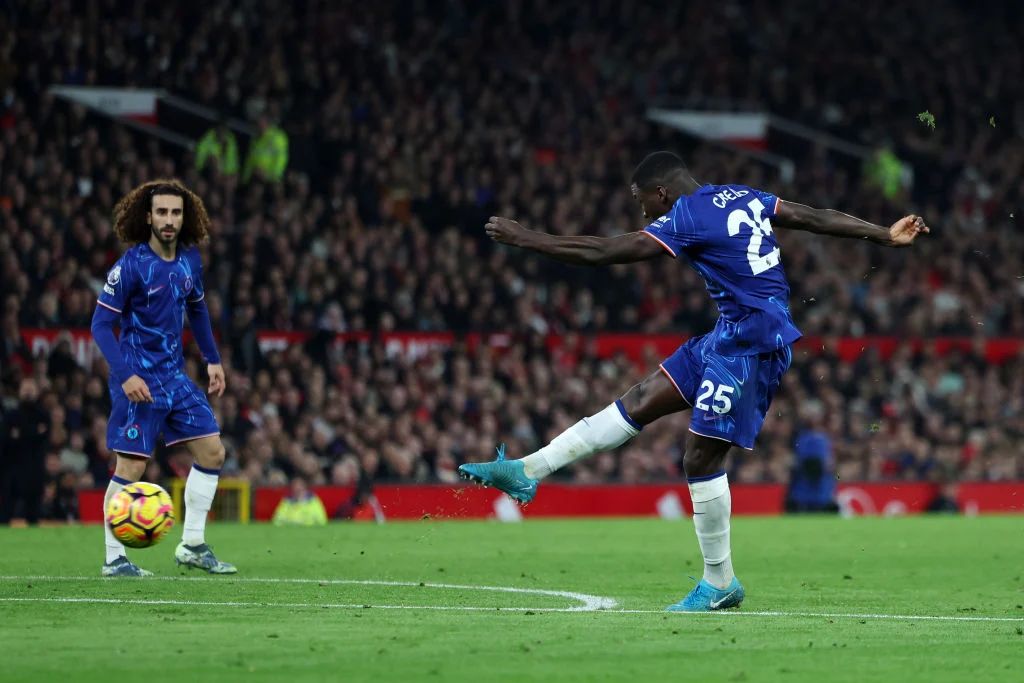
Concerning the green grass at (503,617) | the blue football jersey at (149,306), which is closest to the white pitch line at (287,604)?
the green grass at (503,617)

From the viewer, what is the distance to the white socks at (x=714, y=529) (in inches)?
382

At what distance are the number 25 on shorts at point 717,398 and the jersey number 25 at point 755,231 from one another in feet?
2.29

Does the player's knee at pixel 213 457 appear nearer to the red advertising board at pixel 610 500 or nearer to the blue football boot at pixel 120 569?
the blue football boot at pixel 120 569

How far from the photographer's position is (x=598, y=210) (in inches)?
1192

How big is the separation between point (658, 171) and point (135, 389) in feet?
12.5

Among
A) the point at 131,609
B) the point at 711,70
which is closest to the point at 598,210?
the point at 711,70

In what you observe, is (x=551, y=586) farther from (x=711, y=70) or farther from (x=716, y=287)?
(x=711, y=70)

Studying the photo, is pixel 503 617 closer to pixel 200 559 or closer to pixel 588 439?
pixel 588 439

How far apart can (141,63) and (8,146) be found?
3.99m

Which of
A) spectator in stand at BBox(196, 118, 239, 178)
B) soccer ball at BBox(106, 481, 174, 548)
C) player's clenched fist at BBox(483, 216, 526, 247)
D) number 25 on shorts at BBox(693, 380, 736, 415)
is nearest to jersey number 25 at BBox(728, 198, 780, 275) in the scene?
number 25 on shorts at BBox(693, 380, 736, 415)

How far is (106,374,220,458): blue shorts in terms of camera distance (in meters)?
11.7

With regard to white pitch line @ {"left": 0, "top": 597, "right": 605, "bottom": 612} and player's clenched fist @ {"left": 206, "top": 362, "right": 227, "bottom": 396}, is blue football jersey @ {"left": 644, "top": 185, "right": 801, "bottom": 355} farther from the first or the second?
player's clenched fist @ {"left": 206, "top": 362, "right": 227, "bottom": 396}

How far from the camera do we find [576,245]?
9.20 metres

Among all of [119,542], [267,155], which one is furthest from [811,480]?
[119,542]
